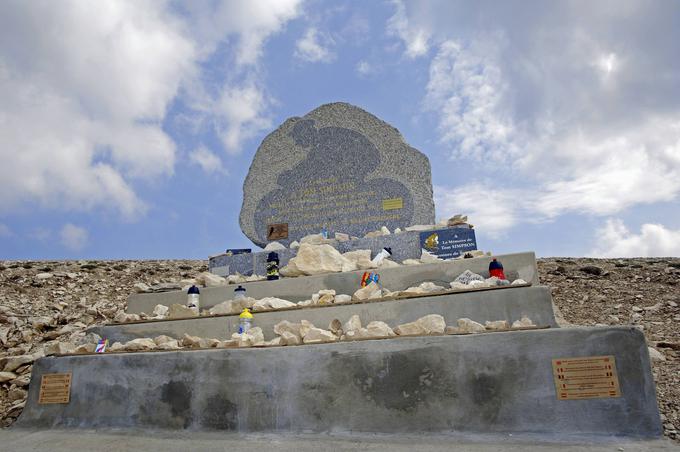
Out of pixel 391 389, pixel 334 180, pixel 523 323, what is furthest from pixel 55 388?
pixel 334 180

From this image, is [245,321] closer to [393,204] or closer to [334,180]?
[393,204]

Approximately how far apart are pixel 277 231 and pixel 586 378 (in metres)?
5.92

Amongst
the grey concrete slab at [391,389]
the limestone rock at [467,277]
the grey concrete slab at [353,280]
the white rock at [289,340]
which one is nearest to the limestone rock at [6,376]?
the grey concrete slab at [391,389]

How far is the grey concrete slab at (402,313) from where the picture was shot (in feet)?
12.9

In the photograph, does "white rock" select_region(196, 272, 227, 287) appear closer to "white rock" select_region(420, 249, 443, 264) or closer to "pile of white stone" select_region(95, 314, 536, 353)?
"pile of white stone" select_region(95, 314, 536, 353)

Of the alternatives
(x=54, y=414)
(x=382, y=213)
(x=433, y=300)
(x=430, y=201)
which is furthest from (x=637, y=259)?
(x=54, y=414)

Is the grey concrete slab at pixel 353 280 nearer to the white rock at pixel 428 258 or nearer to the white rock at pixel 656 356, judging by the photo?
the white rock at pixel 428 258

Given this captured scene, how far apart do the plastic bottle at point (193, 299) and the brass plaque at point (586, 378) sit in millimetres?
4170

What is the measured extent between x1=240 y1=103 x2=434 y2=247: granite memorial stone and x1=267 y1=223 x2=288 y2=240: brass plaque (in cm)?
2

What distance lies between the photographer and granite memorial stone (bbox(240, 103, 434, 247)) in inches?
300

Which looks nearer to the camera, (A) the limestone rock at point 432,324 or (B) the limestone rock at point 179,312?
(A) the limestone rock at point 432,324

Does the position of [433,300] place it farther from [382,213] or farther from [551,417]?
[382,213]

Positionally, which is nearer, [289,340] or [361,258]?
[289,340]

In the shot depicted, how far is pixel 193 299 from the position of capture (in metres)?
5.77
